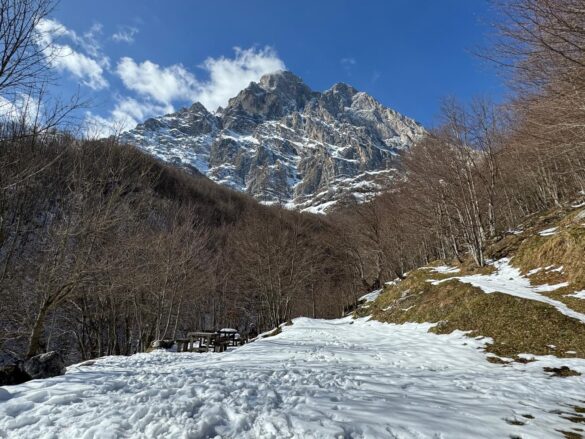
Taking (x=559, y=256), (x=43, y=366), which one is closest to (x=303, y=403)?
(x=43, y=366)

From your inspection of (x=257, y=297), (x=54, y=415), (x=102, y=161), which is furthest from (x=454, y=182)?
(x=257, y=297)

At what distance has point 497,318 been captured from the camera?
10430 millimetres

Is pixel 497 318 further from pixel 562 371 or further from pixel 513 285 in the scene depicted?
pixel 562 371

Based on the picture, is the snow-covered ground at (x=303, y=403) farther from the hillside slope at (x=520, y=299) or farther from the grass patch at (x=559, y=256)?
the grass patch at (x=559, y=256)

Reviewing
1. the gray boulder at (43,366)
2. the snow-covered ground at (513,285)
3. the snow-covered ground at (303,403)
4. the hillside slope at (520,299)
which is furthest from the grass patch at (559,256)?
the gray boulder at (43,366)

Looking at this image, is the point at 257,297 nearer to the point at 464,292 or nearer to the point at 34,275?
the point at 34,275

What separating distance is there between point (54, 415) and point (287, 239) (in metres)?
30.5

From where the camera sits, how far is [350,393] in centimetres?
567

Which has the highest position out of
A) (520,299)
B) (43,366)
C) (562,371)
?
(520,299)

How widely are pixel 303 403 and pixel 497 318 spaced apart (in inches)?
326

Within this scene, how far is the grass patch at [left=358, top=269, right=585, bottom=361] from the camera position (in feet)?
27.8

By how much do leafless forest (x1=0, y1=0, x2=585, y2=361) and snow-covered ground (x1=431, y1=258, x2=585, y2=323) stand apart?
79.1 inches

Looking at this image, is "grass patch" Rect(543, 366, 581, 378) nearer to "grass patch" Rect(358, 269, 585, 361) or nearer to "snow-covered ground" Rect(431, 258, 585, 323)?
"grass patch" Rect(358, 269, 585, 361)

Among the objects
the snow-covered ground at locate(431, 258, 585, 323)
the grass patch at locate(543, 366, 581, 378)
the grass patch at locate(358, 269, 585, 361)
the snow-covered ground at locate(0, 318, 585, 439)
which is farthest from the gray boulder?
the snow-covered ground at locate(431, 258, 585, 323)
